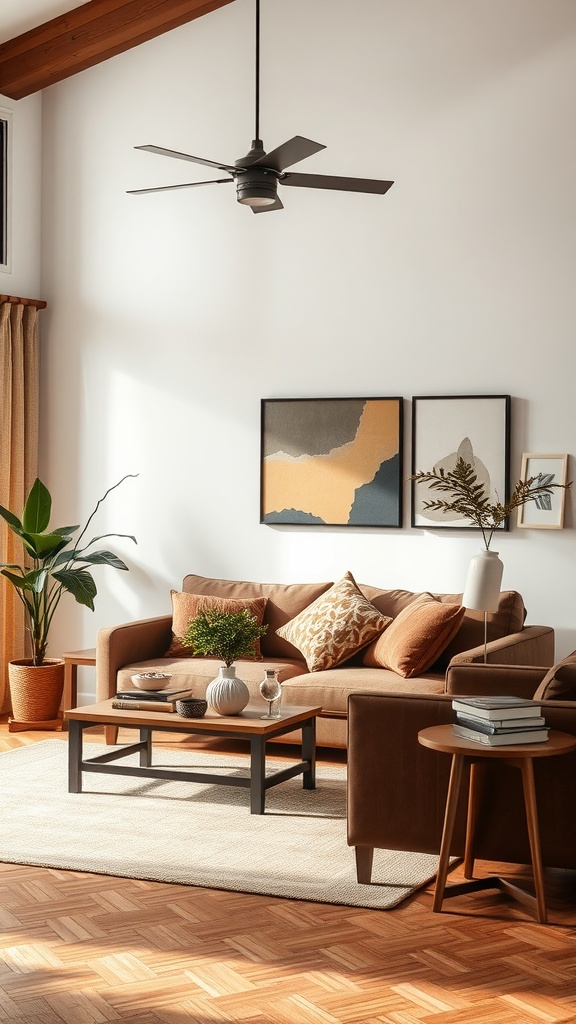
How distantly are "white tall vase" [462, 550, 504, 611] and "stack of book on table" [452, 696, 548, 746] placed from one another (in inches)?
47.8

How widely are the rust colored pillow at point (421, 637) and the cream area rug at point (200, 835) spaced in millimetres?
607

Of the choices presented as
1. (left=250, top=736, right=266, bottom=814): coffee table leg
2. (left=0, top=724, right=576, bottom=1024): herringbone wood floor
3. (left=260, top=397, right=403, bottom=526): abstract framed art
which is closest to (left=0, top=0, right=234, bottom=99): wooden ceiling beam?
(left=260, top=397, right=403, bottom=526): abstract framed art

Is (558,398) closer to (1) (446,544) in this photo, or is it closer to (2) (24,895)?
(1) (446,544)

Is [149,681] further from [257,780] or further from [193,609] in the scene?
[193,609]

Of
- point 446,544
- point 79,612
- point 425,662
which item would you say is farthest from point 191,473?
point 425,662

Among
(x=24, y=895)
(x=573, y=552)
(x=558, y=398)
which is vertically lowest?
(x=24, y=895)

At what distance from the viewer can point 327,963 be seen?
10.9 feet

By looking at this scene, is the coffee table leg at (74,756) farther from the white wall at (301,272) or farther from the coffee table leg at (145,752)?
the white wall at (301,272)

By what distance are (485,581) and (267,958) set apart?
77.8 inches

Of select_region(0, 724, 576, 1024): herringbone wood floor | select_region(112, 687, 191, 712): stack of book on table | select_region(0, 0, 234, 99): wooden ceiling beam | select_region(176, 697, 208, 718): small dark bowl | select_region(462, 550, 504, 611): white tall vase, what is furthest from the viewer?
select_region(0, 0, 234, 99): wooden ceiling beam

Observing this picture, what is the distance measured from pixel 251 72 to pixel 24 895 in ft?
16.0

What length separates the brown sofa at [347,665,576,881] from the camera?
3.65 metres

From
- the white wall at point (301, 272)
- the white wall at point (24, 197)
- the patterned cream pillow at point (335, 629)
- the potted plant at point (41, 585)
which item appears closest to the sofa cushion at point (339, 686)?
the patterned cream pillow at point (335, 629)

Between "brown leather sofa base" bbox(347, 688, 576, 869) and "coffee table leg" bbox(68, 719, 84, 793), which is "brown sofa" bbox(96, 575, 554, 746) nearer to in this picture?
"coffee table leg" bbox(68, 719, 84, 793)
